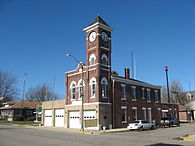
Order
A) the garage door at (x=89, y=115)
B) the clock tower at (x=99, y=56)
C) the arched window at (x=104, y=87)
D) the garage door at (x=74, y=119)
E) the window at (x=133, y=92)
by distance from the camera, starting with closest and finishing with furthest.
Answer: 1. the garage door at (x=89, y=115)
2. the clock tower at (x=99, y=56)
3. the arched window at (x=104, y=87)
4. the garage door at (x=74, y=119)
5. the window at (x=133, y=92)

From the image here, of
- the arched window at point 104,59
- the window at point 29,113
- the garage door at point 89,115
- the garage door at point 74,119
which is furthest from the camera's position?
the window at point 29,113

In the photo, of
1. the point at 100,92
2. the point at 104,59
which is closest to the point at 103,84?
the point at 100,92

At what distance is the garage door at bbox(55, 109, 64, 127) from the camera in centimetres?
3569

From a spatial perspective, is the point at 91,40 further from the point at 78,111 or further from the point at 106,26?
the point at 78,111

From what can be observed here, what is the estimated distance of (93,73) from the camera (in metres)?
30.2

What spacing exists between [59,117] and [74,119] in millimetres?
5072

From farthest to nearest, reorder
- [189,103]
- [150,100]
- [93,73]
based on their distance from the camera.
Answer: [189,103] < [150,100] < [93,73]

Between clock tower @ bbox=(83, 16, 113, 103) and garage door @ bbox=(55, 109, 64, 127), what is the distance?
9.64m

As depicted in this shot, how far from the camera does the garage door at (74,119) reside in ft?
104

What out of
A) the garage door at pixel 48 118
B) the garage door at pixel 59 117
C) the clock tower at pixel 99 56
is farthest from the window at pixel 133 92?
the garage door at pixel 48 118

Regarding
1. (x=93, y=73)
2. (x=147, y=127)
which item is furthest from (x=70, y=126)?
(x=147, y=127)

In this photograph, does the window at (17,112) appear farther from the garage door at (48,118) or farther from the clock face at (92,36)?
the clock face at (92,36)

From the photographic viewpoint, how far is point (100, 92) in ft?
95.4

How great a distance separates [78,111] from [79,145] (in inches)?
744
